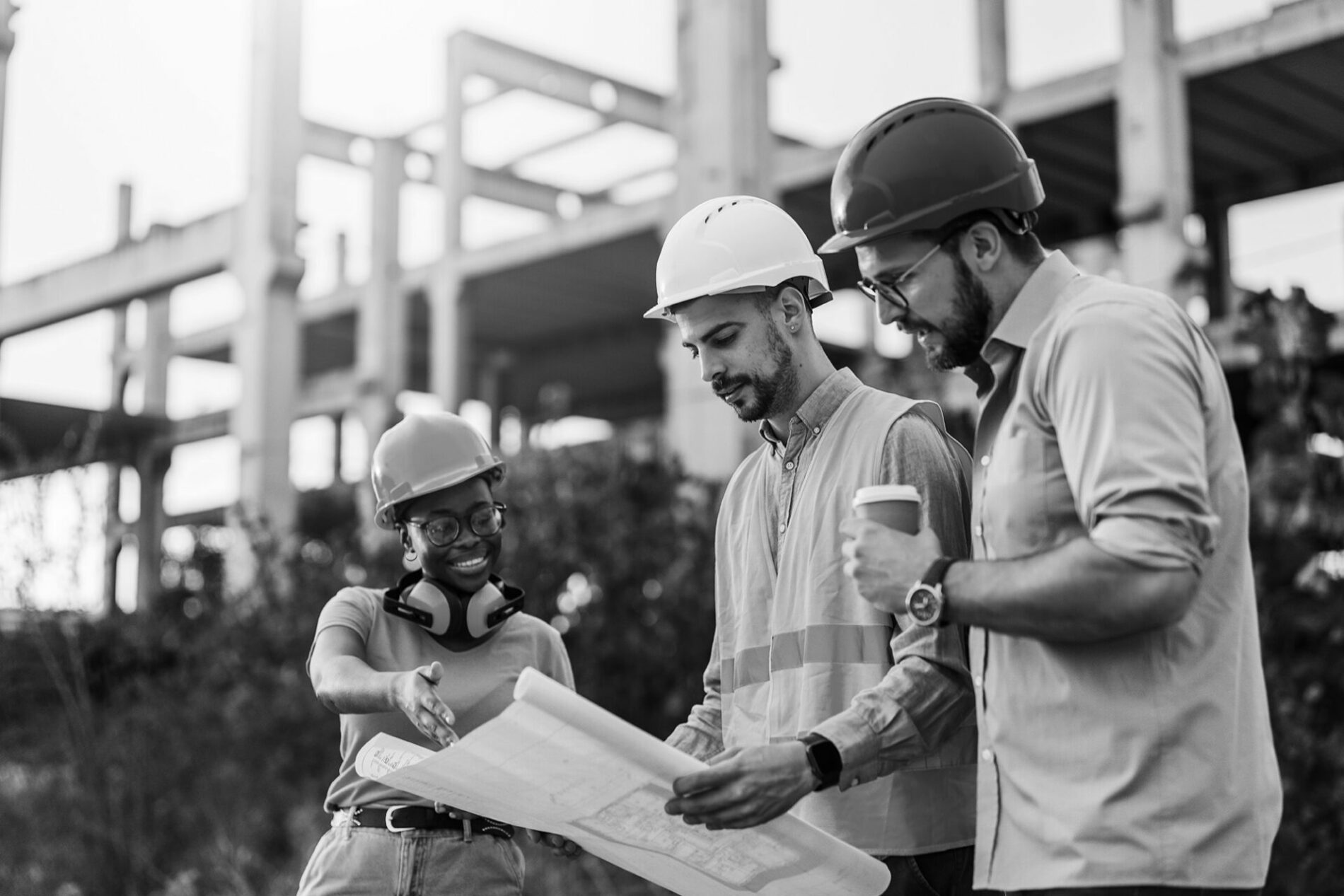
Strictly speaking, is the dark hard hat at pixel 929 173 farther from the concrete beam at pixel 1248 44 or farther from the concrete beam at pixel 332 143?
the concrete beam at pixel 332 143

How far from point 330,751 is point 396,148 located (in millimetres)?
12985

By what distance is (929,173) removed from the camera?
2.50m

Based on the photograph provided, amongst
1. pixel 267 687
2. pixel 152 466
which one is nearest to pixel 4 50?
pixel 267 687

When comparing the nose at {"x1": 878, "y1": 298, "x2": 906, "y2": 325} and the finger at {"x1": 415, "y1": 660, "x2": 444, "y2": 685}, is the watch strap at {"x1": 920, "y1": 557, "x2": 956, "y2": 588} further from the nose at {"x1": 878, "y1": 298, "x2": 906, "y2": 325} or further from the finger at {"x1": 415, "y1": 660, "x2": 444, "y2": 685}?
the finger at {"x1": 415, "y1": 660, "x2": 444, "y2": 685}

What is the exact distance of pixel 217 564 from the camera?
16.0 m

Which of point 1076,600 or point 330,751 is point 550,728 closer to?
point 1076,600

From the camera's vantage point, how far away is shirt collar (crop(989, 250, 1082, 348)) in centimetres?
244

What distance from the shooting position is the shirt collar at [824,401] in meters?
3.32

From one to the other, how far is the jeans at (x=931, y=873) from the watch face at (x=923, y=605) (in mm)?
818

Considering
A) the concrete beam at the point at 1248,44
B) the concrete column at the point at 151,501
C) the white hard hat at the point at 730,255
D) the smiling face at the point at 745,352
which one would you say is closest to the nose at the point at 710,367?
the smiling face at the point at 745,352

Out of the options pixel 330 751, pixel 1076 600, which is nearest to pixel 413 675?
pixel 1076 600

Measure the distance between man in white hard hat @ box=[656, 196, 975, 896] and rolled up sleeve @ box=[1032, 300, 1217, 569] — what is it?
2.12ft

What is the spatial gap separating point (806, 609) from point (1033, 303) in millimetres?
893

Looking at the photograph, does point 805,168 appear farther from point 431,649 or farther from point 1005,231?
point 1005,231
